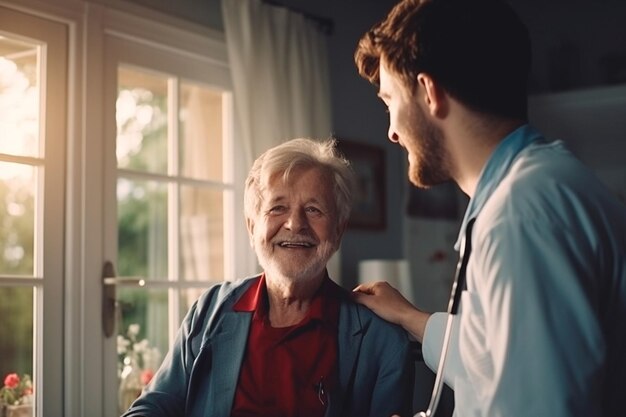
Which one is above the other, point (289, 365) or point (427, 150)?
point (427, 150)

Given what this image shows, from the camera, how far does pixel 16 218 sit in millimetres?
2738

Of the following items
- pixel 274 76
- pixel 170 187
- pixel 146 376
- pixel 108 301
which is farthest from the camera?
pixel 274 76

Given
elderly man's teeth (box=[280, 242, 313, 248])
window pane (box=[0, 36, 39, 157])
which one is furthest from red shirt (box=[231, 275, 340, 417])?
window pane (box=[0, 36, 39, 157])

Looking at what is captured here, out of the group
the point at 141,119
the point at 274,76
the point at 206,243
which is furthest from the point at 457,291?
the point at 141,119

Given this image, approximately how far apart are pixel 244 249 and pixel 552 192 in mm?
2543

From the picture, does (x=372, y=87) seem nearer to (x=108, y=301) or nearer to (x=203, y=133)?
(x=203, y=133)

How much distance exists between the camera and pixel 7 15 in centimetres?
267

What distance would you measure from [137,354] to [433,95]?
2227 millimetres

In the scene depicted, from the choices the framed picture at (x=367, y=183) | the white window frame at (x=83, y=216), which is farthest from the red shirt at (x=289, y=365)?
the framed picture at (x=367, y=183)

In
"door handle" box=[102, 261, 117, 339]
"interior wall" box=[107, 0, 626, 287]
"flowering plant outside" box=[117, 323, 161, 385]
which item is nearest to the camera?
"door handle" box=[102, 261, 117, 339]

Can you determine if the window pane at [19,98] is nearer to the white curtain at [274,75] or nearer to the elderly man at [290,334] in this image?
the white curtain at [274,75]

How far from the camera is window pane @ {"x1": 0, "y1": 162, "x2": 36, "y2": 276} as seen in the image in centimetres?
270

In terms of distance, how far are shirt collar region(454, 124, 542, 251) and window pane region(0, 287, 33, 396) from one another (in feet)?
6.21

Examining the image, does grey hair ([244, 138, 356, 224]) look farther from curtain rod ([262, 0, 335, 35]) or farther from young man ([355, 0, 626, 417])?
curtain rod ([262, 0, 335, 35])
